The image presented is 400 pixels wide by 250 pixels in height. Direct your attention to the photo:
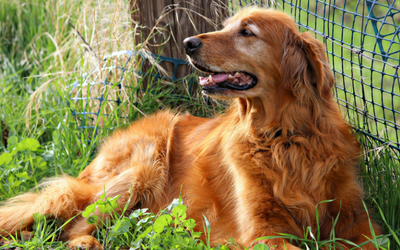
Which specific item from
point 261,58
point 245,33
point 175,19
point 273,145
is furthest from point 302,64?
point 175,19

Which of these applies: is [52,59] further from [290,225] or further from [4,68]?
[290,225]

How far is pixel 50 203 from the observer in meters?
2.96

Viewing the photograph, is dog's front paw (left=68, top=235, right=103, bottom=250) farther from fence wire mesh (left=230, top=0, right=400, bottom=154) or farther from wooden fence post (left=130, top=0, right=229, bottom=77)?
fence wire mesh (left=230, top=0, right=400, bottom=154)

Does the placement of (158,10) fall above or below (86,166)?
above

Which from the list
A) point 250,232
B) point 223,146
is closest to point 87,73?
point 223,146

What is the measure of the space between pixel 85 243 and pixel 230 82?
141cm

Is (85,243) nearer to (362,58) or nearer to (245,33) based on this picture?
(245,33)

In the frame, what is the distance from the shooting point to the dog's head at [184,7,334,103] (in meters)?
2.55

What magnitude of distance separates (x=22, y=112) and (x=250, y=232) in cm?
305

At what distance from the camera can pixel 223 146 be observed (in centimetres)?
293

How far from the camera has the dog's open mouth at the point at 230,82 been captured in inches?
102

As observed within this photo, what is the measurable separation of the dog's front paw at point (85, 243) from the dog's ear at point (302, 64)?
1.60m

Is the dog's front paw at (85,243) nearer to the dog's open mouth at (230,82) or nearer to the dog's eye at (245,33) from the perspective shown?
the dog's open mouth at (230,82)

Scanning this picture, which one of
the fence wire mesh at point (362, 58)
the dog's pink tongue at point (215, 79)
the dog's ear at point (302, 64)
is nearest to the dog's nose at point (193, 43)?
the dog's pink tongue at point (215, 79)
